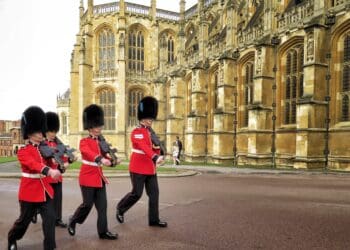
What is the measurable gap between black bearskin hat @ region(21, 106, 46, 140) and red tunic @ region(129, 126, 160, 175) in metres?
1.77

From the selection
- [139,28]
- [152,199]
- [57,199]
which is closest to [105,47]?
[139,28]

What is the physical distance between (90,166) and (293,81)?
17696 millimetres

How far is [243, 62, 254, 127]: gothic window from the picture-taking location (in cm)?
2438

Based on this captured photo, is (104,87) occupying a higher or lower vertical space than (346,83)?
higher

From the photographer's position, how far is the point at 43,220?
4.71 m

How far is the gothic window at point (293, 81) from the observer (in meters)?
20.1

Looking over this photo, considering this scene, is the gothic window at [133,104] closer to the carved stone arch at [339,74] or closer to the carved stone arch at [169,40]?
the carved stone arch at [169,40]

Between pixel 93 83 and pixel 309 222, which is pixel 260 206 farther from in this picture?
pixel 93 83

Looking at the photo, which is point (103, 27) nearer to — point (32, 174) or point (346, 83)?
point (346, 83)

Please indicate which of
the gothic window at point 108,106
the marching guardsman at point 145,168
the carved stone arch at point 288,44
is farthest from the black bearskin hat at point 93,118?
the gothic window at point 108,106

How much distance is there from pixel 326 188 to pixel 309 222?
5330mm

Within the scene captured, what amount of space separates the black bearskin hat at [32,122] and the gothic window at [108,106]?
108ft

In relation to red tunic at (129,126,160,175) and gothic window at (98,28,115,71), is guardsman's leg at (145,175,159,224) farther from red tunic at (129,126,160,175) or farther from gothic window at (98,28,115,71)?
gothic window at (98,28,115,71)

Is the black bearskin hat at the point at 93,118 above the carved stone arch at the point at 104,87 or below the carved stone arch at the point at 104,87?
below
